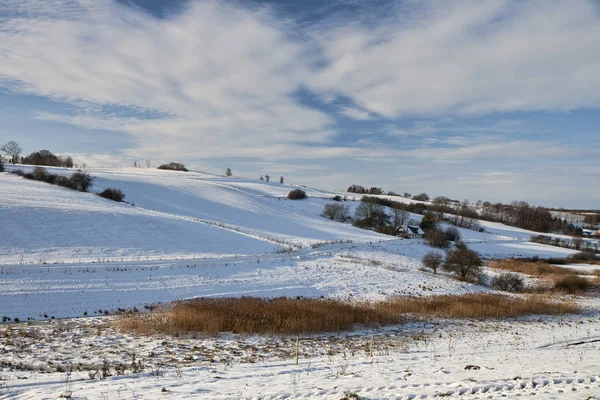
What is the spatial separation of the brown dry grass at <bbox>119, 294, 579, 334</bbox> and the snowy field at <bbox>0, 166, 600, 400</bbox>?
40.8 inches

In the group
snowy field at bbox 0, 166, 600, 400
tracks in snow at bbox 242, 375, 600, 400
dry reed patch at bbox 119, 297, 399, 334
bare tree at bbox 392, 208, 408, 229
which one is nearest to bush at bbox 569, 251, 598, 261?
snowy field at bbox 0, 166, 600, 400

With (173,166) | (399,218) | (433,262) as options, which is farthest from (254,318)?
(173,166)

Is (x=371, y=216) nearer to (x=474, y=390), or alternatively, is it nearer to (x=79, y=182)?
(x=79, y=182)

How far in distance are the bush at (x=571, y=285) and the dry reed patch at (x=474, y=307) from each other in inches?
Result: 364

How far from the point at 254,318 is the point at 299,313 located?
7.75 feet

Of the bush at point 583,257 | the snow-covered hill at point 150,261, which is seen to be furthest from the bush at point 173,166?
the bush at point 583,257

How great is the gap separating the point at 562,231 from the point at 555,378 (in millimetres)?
134925

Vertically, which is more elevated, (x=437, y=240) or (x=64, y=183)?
(x=64, y=183)

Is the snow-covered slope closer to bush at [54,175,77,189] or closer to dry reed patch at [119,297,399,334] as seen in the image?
bush at [54,175,77,189]

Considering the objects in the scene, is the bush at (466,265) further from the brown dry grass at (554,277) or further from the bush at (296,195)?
the bush at (296,195)

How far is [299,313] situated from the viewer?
66.0 ft

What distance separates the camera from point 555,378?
973 centimetres

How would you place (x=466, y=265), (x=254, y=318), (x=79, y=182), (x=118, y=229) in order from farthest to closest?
(x=79, y=182), (x=466, y=265), (x=118, y=229), (x=254, y=318)

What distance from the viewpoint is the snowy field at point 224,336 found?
986cm
